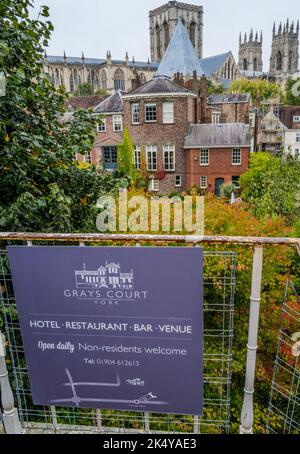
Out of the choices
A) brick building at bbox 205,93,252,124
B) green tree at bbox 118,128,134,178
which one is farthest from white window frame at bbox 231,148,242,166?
green tree at bbox 118,128,134,178

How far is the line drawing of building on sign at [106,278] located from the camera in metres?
2.64

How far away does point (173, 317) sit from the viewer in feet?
8.76

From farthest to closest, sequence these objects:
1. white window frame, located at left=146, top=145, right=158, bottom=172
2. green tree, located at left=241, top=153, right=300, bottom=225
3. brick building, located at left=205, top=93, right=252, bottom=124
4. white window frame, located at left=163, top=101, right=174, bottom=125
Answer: brick building, located at left=205, top=93, right=252, bottom=124
white window frame, located at left=146, top=145, right=158, bottom=172
white window frame, located at left=163, top=101, right=174, bottom=125
green tree, located at left=241, top=153, right=300, bottom=225

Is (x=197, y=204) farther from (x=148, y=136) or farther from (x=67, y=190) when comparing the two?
(x=148, y=136)

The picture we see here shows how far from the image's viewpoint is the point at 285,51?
91688mm

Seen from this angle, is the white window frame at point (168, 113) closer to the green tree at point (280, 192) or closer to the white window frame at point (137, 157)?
the white window frame at point (137, 157)

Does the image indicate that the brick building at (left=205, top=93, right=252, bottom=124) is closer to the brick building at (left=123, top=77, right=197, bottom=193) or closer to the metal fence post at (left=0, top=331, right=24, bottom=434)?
the brick building at (left=123, top=77, right=197, bottom=193)

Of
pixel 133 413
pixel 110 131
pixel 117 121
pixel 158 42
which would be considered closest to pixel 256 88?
Answer: pixel 117 121

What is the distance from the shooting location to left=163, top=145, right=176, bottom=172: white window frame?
28719mm

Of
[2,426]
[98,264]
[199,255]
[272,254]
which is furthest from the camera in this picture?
[272,254]

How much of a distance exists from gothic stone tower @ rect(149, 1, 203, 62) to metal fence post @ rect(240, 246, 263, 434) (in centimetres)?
8308

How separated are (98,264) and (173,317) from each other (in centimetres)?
68

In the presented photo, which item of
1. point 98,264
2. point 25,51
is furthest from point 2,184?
point 98,264
